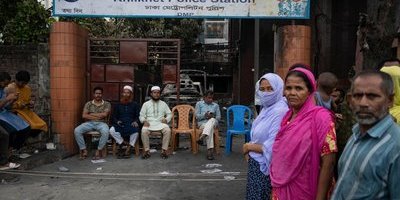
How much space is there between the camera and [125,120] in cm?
843

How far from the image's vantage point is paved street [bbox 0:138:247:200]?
228 inches

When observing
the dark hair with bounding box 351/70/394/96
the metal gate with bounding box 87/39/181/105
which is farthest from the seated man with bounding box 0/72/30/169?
the dark hair with bounding box 351/70/394/96

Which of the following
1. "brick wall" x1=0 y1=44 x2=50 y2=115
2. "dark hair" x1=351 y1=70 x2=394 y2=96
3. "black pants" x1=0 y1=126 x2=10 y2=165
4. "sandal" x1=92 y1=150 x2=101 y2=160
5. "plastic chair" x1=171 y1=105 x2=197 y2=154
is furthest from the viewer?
"brick wall" x1=0 y1=44 x2=50 y2=115

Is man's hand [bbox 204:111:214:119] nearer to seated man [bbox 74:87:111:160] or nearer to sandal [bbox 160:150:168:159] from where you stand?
sandal [bbox 160:150:168:159]

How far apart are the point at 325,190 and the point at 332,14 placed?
35.1ft

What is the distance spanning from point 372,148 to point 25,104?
6829 mm

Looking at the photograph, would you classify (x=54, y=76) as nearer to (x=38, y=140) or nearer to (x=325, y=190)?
(x=38, y=140)

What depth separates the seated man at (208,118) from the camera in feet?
26.9

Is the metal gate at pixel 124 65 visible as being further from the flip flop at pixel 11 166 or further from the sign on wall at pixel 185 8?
the flip flop at pixel 11 166

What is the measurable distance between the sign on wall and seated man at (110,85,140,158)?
5.06 ft

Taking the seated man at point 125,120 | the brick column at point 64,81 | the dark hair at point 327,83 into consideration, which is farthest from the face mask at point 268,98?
the brick column at point 64,81

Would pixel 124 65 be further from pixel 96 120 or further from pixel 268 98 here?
pixel 268 98

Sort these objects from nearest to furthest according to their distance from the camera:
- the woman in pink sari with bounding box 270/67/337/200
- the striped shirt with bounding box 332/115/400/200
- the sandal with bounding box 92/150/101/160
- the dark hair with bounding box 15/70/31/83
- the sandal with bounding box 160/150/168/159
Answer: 1. the striped shirt with bounding box 332/115/400/200
2. the woman in pink sari with bounding box 270/67/337/200
3. the dark hair with bounding box 15/70/31/83
4. the sandal with bounding box 92/150/101/160
5. the sandal with bounding box 160/150/168/159

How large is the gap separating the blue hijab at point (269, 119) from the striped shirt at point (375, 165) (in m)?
1.43
